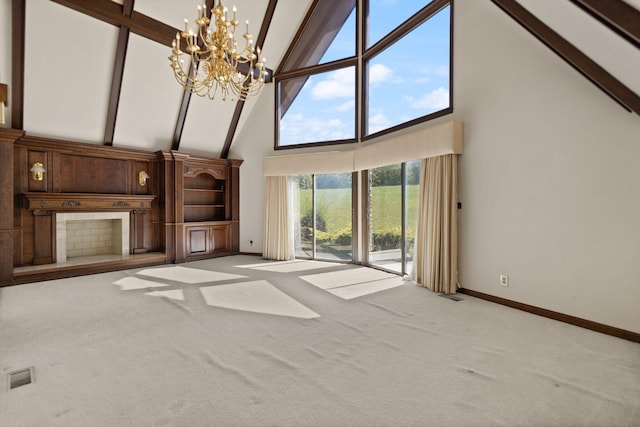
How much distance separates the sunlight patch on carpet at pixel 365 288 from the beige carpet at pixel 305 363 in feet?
0.44

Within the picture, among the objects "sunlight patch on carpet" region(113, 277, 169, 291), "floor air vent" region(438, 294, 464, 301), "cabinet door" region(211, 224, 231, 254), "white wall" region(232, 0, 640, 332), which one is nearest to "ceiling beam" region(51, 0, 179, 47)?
"cabinet door" region(211, 224, 231, 254)

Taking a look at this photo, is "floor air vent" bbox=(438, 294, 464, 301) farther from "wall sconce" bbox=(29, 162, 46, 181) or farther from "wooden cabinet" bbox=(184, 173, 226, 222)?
"wall sconce" bbox=(29, 162, 46, 181)

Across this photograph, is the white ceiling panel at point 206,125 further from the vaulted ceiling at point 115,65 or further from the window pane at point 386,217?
the window pane at point 386,217

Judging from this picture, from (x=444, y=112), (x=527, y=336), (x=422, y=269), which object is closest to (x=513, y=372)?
(x=527, y=336)

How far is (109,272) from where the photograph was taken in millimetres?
5863

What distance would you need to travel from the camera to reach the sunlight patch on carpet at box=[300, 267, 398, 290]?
16.3ft

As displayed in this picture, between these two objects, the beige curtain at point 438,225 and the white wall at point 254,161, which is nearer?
the beige curtain at point 438,225

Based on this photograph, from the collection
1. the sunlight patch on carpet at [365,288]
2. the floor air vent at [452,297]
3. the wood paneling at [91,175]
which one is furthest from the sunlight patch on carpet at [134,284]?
the floor air vent at [452,297]

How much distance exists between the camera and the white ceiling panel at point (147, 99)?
18.1 feet

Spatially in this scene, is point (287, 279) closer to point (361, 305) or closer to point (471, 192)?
point (361, 305)

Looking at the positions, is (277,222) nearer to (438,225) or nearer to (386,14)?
(438,225)

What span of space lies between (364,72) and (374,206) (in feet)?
8.87

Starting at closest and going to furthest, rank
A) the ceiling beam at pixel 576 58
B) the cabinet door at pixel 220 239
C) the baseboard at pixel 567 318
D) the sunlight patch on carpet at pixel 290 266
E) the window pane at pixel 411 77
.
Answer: the ceiling beam at pixel 576 58 → the baseboard at pixel 567 318 → the window pane at pixel 411 77 → the sunlight patch on carpet at pixel 290 266 → the cabinet door at pixel 220 239

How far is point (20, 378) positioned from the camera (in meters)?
2.27
